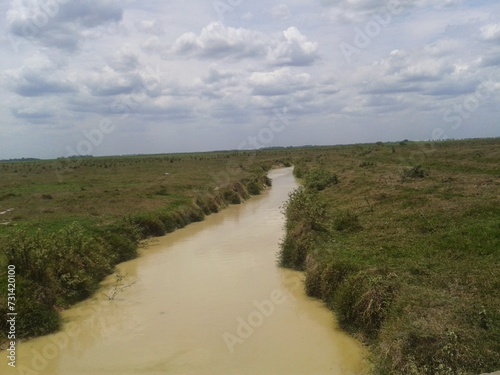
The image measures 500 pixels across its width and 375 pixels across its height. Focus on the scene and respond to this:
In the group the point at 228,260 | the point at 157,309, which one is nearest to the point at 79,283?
the point at 157,309

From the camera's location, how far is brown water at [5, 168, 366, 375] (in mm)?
9164

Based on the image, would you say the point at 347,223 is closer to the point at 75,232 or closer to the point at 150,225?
the point at 150,225

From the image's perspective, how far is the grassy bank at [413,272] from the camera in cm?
762

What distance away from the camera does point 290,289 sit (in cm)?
1328

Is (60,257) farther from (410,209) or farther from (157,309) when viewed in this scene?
(410,209)

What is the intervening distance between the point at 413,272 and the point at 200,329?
567 centimetres

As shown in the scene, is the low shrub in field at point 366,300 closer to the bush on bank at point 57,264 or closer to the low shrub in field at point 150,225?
the bush on bank at point 57,264

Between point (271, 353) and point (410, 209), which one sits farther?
point (410, 209)

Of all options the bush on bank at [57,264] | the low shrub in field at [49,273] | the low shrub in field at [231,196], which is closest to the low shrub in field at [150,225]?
the bush on bank at [57,264]

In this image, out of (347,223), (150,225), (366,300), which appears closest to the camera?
(366,300)

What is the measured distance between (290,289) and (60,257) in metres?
7.19

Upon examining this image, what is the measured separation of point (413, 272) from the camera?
36.6 feet

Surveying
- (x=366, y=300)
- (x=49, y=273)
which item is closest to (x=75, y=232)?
(x=49, y=273)

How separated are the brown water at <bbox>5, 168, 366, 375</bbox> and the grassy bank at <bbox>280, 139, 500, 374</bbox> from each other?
0.81 m
